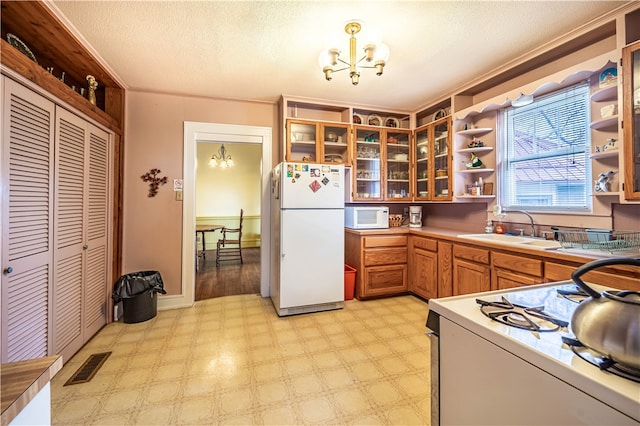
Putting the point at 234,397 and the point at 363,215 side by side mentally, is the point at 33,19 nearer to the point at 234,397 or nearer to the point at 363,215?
the point at 234,397

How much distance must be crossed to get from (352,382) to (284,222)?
156cm

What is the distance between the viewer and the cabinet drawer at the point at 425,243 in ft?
9.93

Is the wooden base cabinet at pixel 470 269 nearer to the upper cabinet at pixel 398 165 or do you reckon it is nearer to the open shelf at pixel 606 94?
the upper cabinet at pixel 398 165

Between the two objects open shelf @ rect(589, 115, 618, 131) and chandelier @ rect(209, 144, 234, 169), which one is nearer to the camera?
open shelf @ rect(589, 115, 618, 131)

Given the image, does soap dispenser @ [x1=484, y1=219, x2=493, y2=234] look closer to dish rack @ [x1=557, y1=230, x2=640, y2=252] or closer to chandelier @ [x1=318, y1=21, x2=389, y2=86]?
dish rack @ [x1=557, y1=230, x2=640, y2=252]

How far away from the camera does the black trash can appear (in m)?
2.69

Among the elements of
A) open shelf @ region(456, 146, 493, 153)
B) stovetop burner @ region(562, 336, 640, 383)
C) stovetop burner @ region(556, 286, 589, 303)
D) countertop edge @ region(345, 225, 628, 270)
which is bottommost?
stovetop burner @ region(562, 336, 640, 383)

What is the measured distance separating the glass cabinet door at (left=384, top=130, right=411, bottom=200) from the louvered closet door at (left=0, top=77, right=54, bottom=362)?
3360 millimetres

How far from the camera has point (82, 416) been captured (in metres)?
1.53

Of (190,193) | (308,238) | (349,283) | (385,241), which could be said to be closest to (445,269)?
(385,241)

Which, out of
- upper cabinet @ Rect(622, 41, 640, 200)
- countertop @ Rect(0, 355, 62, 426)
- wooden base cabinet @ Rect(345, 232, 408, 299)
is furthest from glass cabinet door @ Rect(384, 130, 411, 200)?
countertop @ Rect(0, 355, 62, 426)

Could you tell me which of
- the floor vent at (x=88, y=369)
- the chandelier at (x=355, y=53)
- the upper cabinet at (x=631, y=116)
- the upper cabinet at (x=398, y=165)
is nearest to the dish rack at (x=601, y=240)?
the upper cabinet at (x=631, y=116)

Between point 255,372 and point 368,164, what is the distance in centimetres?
277

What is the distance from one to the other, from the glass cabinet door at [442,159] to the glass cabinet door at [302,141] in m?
1.49
